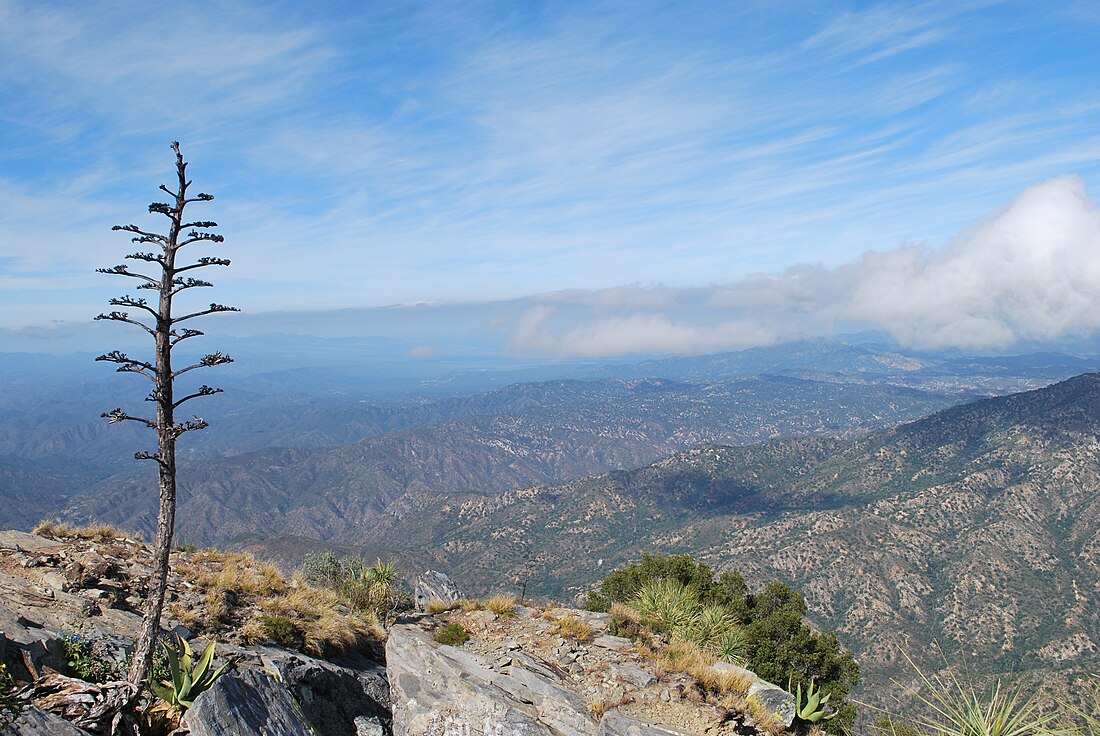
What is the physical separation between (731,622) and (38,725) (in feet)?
66.4

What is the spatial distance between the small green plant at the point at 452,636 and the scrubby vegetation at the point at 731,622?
202 inches

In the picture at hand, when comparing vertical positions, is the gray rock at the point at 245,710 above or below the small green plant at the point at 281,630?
above

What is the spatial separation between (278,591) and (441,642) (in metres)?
5.35

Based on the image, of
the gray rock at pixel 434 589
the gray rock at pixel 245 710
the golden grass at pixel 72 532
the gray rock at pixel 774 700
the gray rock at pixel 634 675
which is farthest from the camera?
the gray rock at pixel 434 589

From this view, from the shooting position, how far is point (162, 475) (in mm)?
9438

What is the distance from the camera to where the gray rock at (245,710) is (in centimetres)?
870

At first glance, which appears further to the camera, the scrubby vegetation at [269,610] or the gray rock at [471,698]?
the scrubby vegetation at [269,610]

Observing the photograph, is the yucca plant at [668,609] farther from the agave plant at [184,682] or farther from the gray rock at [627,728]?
the agave plant at [184,682]

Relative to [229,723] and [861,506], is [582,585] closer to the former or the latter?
[861,506]

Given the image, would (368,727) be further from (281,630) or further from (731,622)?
(731,622)

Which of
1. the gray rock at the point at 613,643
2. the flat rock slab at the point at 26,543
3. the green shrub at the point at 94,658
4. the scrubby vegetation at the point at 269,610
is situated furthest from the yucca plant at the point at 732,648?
the flat rock slab at the point at 26,543

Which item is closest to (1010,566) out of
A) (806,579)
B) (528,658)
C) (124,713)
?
(806,579)

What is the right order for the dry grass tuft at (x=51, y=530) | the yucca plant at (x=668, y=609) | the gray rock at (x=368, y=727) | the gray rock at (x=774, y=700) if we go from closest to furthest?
1. the gray rock at (x=368, y=727)
2. the gray rock at (x=774, y=700)
3. the dry grass tuft at (x=51, y=530)
4. the yucca plant at (x=668, y=609)

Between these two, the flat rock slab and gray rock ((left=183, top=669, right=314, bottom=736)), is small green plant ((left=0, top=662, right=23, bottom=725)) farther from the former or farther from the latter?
the flat rock slab
